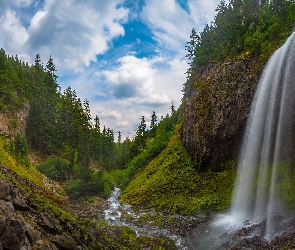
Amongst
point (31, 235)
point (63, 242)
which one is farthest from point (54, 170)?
point (31, 235)

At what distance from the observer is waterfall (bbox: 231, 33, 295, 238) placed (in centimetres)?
2162

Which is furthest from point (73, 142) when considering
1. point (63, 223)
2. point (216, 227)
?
point (63, 223)

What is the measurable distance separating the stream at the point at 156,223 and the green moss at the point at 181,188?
2163mm

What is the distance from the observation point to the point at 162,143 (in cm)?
4450

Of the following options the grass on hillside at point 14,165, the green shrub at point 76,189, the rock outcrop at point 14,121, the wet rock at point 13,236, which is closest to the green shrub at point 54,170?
the green shrub at point 76,189

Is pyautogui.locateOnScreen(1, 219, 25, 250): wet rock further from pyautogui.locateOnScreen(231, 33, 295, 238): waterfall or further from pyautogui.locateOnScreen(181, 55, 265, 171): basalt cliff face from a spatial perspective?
pyautogui.locateOnScreen(181, 55, 265, 171): basalt cliff face

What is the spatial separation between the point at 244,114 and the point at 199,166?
8133 mm

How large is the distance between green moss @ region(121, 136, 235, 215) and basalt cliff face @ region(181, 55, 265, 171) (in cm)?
159

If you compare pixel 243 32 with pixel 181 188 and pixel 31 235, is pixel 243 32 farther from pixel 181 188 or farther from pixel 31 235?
pixel 31 235

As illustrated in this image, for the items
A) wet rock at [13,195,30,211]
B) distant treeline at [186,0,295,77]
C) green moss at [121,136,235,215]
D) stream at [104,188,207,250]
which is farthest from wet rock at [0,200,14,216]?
distant treeline at [186,0,295,77]

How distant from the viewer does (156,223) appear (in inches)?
885

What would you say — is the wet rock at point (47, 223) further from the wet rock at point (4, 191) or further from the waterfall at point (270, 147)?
the waterfall at point (270, 147)

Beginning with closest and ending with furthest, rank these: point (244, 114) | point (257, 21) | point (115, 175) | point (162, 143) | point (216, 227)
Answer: point (216, 227) → point (244, 114) → point (257, 21) → point (162, 143) → point (115, 175)

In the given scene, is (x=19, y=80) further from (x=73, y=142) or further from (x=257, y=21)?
(x=257, y=21)
